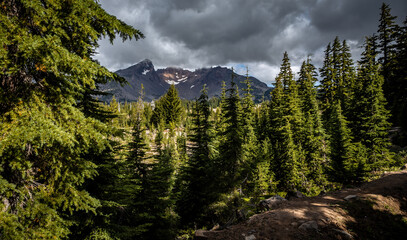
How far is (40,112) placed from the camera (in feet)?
14.0

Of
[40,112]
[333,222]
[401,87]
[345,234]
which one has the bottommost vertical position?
[345,234]

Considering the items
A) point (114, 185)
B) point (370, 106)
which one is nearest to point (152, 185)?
point (114, 185)

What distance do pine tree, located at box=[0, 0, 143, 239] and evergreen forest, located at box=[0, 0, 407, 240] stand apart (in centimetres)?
3

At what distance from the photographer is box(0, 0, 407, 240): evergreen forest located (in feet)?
13.4

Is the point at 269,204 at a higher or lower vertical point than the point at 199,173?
lower

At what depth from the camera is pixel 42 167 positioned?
4902mm

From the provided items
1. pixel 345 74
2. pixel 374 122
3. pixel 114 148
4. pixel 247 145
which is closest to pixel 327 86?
pixel 345 74

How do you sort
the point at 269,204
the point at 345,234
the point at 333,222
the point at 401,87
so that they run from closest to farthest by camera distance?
the point at 345,234 → the point at 333,222 → the point at 269,204 → the point at 401,87

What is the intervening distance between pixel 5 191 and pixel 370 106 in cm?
3004

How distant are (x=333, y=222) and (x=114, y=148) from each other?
11.2 m

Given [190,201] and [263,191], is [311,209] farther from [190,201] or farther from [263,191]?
[263,191]

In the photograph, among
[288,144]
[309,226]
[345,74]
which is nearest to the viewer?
[309,226]

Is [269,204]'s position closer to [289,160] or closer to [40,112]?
[289,160]

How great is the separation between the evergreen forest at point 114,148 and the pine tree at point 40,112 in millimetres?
29
